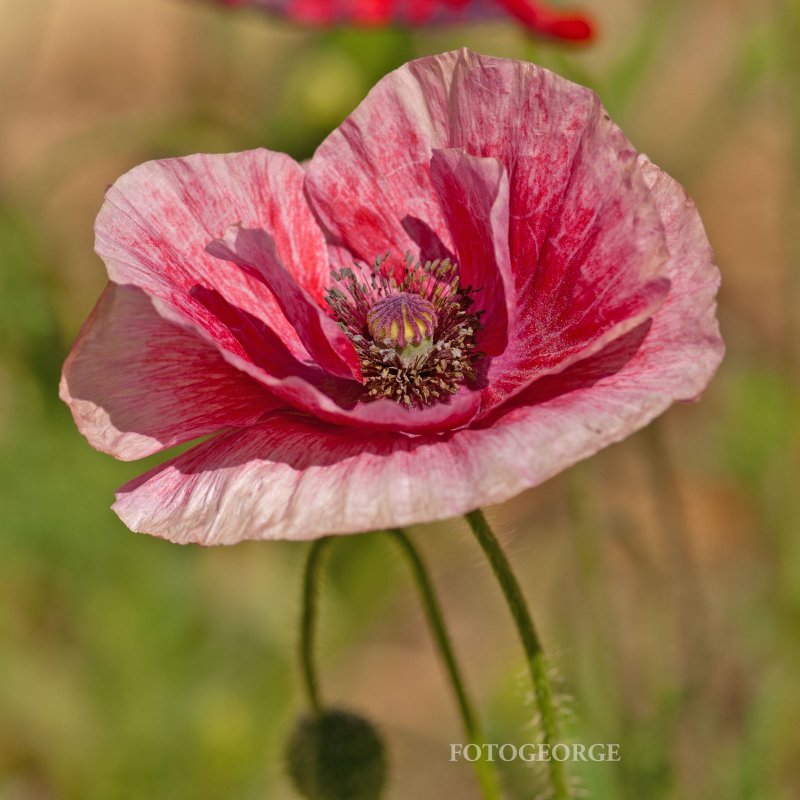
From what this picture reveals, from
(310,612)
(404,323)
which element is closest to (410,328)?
(404,323)

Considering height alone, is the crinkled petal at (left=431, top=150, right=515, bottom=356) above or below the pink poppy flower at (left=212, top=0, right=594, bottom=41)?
below

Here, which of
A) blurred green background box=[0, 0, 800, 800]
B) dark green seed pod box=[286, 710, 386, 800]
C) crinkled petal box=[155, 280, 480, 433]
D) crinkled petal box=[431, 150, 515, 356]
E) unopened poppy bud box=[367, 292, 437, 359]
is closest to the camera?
crinkled petal box=[155, 280, 480, 433]

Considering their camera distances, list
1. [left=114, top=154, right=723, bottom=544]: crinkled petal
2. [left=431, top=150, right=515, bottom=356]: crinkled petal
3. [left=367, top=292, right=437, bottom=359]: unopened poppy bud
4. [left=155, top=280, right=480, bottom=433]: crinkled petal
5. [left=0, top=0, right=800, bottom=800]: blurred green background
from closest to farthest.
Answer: [left=114, top=154, right=723, bottom=544]: crinkled petal, [left=155, top=280, right=480, bottom=433]: crinkled petal, [left=431, top=150, right=515, bottom=356]: crinkled petal, [left=367, top=292, right=437, bottom=359]: unopened poppy bud, [left=0, top=0, right=800, bottom=800]: blurred green background

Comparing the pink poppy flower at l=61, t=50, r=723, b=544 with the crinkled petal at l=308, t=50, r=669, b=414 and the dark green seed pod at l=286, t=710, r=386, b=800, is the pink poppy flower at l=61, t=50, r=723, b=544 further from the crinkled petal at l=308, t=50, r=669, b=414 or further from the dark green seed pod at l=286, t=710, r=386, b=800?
the dark green seed pod at l=286, t=710, r=386, b=800

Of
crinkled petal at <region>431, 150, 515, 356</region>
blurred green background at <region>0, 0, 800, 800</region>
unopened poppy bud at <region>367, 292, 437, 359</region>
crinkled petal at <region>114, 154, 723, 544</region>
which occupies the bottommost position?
blurred green background at <region>0, 0, 800, 800</region>

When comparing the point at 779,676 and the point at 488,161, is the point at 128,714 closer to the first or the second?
the point at 779,676

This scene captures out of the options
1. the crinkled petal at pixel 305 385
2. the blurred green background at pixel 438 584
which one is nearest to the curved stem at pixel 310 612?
the crinkled petal at pixel 305 385

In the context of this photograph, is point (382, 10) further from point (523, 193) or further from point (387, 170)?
point (523, 193)

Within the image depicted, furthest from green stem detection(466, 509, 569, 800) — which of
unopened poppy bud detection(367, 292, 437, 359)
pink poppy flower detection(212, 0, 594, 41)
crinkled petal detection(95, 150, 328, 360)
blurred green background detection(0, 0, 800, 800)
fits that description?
pink poppy flower detection(212, 0, 594, 41)
